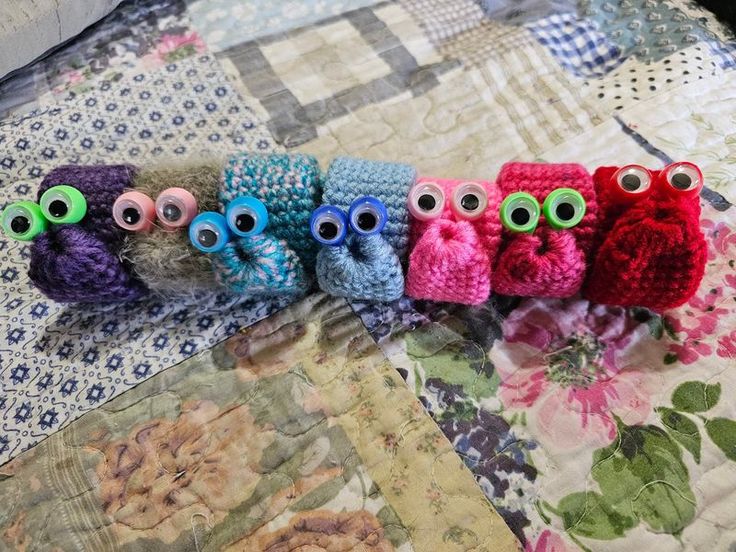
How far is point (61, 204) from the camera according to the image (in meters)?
0.60

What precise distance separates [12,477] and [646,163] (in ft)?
2.81

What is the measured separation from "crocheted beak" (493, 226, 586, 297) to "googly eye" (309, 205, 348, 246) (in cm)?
A: 17

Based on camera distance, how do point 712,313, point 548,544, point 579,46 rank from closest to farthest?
1. point 548,544
2. point 712,313
3. point 579,46

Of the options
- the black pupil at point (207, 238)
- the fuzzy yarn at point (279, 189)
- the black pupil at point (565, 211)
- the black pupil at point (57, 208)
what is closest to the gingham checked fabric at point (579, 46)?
the black pupil at point (565, 211)

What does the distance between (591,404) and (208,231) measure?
1.45 feet

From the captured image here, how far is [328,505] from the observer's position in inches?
22.9

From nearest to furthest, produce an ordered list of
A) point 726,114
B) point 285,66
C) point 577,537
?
point 577,537, point 726,114, point 285,66

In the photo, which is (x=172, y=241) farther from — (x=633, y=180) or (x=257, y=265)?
(x=633, y=180)

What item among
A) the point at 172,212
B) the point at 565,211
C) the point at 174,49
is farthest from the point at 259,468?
Answer: the point at 174,49

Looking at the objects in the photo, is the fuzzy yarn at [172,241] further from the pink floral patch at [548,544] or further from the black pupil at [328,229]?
the pink floral patch at [548,544]

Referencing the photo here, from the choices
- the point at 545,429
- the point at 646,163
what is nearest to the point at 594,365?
the point at 545,429

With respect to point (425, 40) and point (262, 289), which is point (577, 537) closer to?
point (262, 289)

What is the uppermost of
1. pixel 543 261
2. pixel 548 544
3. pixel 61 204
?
pixel 61 204

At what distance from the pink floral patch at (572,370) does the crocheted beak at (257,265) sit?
255 millimetres
